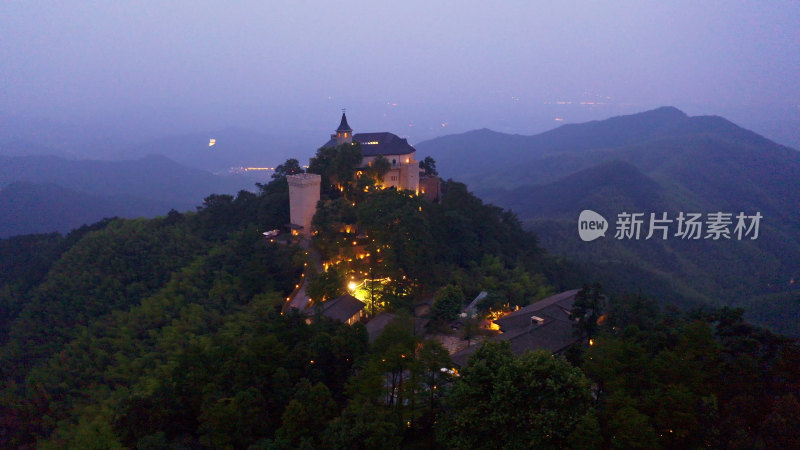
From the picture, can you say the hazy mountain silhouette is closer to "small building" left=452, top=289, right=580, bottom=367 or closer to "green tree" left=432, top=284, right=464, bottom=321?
"green tree" left=432, top=284, right=464, bottom=321

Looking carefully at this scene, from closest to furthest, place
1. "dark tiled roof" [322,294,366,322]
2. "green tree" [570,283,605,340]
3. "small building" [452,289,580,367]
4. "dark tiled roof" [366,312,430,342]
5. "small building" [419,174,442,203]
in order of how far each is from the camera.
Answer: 1. "green tree" [570,283,605,340]
2. "small building" [452,289,580,367]
3. "dark tiled roof" [366,312,430,342]
4. "dark tiled roof" [322,294,366,322]
5. "small building" [419,174,442,203]

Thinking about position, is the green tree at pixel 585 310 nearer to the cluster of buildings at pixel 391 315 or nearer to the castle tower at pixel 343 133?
the cluster of buildings at pixel 391 315

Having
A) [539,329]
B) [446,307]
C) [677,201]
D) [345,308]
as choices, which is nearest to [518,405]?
[539,329]

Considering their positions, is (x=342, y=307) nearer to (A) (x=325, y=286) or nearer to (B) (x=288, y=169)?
(A) (x=325, y=286)

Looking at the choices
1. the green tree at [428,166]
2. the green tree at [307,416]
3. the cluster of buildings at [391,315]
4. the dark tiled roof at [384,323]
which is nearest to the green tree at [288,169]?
the cluster of buildings at [391,315]

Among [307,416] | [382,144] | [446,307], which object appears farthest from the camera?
[382,144]

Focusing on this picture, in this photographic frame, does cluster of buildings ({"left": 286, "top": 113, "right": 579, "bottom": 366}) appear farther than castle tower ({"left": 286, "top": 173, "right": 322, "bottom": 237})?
No

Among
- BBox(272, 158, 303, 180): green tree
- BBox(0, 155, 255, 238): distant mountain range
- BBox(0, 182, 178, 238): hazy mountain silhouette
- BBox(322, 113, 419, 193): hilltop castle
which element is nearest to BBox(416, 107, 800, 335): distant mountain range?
BBox(322, 113, 419, 193): hilltop castle
